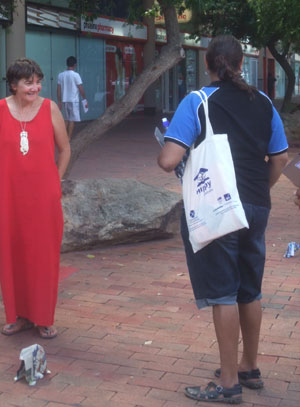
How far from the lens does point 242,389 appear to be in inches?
155

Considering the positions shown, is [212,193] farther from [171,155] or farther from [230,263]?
[230,263]

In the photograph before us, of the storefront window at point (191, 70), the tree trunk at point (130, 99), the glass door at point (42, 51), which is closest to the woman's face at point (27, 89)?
the tree trunk at point (130, 99)

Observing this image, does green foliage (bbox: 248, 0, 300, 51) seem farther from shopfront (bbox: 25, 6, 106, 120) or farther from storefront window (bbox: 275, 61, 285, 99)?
storefront window (bbox: 275, 61, 285, 99)

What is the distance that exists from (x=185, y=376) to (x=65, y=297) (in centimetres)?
175

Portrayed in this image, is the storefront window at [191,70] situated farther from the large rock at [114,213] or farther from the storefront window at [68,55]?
the large rock at [114,213]

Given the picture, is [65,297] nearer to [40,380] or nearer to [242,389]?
[40,380]

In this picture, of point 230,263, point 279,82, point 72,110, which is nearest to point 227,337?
point 230,263

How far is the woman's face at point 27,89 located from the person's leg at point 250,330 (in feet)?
6.27

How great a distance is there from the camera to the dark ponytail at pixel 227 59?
142 inches

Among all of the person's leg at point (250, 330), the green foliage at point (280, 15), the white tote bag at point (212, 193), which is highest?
the green foliage at point (280, 15)

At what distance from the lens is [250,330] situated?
12.7ft

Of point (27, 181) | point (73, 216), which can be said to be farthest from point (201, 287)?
point (73, 216)

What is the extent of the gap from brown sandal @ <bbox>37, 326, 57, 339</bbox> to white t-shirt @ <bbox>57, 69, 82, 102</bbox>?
34.8ft

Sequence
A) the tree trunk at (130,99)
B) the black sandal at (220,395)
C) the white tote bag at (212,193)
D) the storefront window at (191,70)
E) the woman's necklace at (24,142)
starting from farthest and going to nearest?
1. the storefront window at (191,70)
2. the tree trunk at (130,99)
3. the woman's necklace at (24,142)
4. the black sandal at (220,395)
5. the white tote bag at (212,193)
